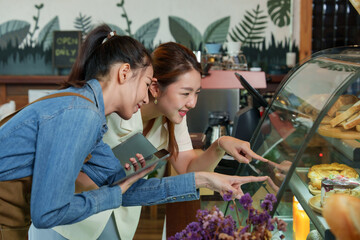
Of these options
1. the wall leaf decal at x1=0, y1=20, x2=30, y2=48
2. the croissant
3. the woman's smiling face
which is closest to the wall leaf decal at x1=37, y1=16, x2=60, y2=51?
the wall leaf decal at x1=0, y1=20, x2=30, y2=48

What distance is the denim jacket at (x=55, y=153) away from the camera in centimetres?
114

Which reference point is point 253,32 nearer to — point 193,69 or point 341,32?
point 341,32

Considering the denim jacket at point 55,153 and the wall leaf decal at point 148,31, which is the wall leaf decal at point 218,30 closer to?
the wall leaf decal at point 148,31

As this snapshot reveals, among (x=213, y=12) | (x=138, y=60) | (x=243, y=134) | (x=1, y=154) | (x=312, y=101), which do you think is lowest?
(x=243, y=134)

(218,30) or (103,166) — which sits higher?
(218,30)

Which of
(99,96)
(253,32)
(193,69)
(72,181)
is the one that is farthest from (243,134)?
(253,32)

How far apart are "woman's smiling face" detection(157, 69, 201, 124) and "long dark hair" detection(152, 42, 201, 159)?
0.02 metres

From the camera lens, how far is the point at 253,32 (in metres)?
6.09

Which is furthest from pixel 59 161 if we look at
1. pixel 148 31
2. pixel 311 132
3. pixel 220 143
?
pixel 148 31

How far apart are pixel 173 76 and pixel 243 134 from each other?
23.5 inches

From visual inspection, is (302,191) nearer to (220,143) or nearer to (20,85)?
(220,143)

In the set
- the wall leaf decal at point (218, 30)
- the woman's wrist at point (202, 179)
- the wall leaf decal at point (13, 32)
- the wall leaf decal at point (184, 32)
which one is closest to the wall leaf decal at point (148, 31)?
the wall leaf decal at point (184, 32)

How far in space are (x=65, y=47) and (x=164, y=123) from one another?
14.3ft

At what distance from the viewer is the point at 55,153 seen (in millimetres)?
1135
